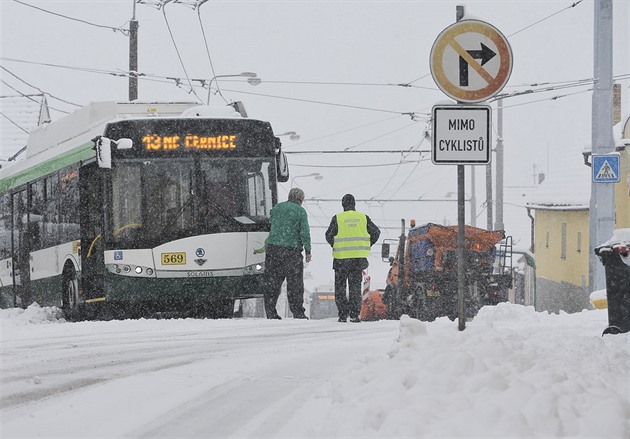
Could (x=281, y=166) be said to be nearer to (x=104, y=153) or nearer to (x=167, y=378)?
(x=104, y=153)

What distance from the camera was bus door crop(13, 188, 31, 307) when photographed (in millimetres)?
21328

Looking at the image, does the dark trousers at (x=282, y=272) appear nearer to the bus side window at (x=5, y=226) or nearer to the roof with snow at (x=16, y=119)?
the bus side window at (x=5, y=226)

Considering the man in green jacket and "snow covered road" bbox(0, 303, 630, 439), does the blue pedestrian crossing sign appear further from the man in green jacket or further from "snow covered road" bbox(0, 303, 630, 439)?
"snow covered road" bbox(0, 303, 630, 439)

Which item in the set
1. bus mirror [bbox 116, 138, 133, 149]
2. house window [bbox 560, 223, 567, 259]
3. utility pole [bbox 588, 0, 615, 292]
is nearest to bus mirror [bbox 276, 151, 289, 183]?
bus mirror [bbox 116, 138, 133, 149]

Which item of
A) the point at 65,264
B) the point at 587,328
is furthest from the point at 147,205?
the point at 587,328

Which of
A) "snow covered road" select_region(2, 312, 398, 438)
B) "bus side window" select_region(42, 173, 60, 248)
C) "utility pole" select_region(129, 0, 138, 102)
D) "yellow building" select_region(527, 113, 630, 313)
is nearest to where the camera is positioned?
"snow covered road" select_region(2, 312, 398, 438)

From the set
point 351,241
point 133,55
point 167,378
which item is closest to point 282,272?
A: point 351,241

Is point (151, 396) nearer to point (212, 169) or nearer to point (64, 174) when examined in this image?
point (212, 169)

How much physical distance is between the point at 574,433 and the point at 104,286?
12.3 meters

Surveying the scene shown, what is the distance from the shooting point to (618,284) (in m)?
10.6

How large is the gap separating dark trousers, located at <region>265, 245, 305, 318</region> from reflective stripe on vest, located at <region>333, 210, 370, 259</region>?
0.67 m

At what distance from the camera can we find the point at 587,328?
12359 millimetres

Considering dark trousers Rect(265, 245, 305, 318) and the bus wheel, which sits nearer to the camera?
dark trousers Rect(265, 245, 305, 318)

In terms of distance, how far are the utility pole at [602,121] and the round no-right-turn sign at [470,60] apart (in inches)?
428
